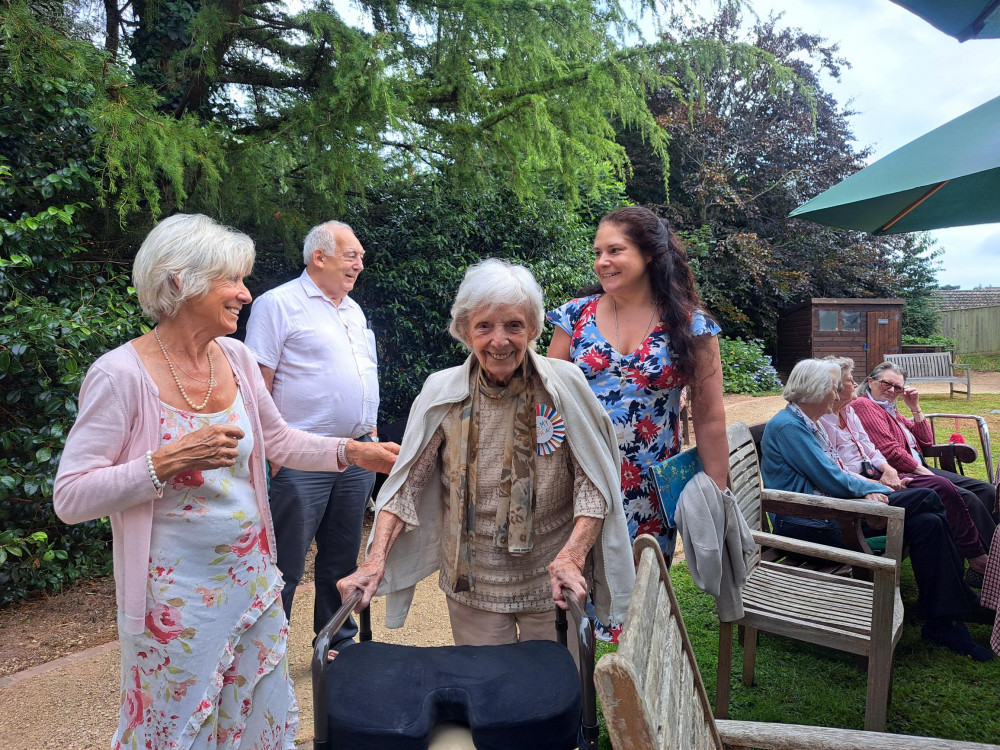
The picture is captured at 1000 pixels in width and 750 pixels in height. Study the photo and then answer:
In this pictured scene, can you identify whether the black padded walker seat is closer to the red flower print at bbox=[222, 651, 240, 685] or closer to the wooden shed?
Answer: the red flower print at bbox=[222, 651, 240, 685]

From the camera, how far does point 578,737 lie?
155 centimetres

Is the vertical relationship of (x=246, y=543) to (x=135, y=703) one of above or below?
above

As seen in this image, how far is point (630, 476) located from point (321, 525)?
5.76 ft

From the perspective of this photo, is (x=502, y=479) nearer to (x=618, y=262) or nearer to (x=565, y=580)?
(x=565, y=580)

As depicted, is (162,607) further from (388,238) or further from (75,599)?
(388,238)

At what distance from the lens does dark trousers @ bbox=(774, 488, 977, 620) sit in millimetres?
3592

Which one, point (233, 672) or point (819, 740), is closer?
point (819, 740)

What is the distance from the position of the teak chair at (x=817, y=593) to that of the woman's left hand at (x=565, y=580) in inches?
43.7

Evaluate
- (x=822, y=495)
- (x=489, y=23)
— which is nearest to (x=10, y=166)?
(x=489, y=23)

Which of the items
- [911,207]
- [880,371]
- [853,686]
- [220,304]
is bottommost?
[853,686]

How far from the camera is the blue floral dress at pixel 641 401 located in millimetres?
2488

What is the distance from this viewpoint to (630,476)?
2.53 m

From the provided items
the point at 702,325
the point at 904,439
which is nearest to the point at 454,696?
the point at 702,325

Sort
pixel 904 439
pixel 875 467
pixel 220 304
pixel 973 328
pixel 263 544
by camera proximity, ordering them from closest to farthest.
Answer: pixel 220 304
pixel 263 544
pixel 875 467
pixel 904 439
pixel 973 328
